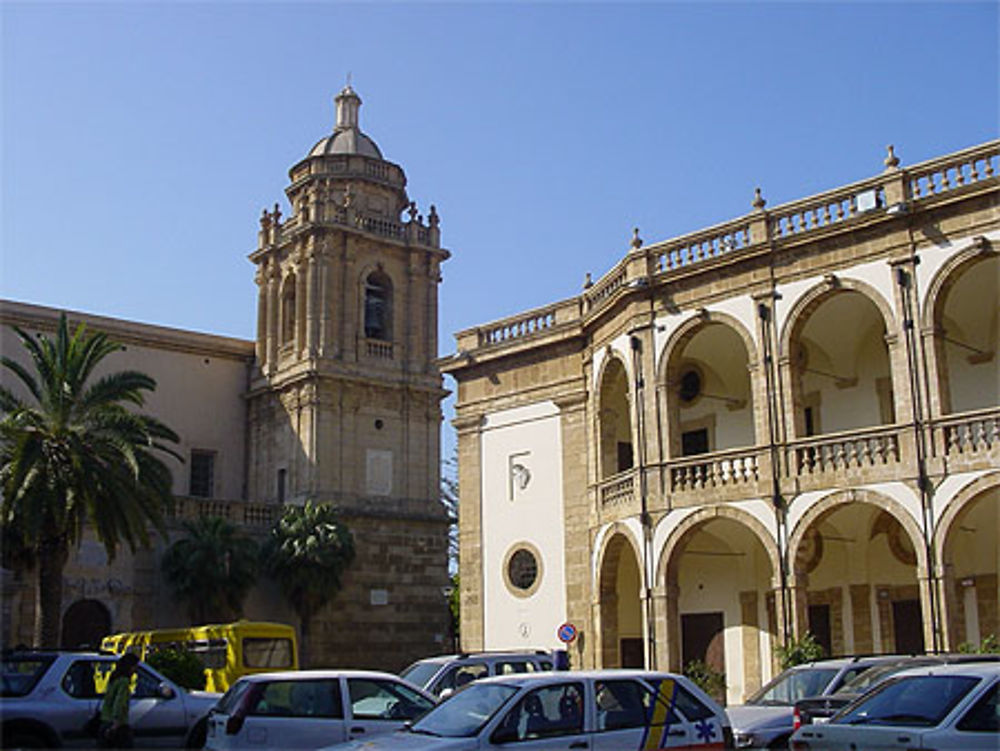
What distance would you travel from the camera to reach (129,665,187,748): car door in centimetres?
1500

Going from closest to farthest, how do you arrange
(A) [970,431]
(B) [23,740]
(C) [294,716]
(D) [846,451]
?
1. (C) [294,716]
2. (B) [23,740]
3. (A) [970,431]
4. (D) [846,451]

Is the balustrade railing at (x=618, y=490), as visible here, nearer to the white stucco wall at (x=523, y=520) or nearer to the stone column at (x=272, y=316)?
the white stucco wall at (x=523, y=520)

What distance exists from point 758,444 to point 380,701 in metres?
12.7

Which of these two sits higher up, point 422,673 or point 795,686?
point 422,673

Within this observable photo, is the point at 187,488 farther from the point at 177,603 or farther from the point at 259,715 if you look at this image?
the point at 259,715

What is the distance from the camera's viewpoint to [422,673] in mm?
17641

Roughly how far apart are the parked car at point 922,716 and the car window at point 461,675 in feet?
24.1

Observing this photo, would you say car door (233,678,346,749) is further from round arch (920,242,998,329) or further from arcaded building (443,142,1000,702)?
round arch (920,242,998,329)

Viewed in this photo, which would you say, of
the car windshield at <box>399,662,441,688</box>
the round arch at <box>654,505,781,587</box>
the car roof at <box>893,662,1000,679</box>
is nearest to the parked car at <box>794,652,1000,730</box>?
the car roof at <box>893,662,1000,679</box>

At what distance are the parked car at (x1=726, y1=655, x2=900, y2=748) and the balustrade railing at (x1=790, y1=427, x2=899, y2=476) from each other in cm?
644

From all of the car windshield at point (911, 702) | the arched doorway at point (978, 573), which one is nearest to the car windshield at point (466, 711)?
the car windshield at point (911, 702)

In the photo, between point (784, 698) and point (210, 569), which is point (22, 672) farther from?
point (210, 569)

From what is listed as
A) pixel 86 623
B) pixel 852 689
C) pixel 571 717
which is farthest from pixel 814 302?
pixel 86 623

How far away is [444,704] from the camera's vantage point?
1145 centimetres
